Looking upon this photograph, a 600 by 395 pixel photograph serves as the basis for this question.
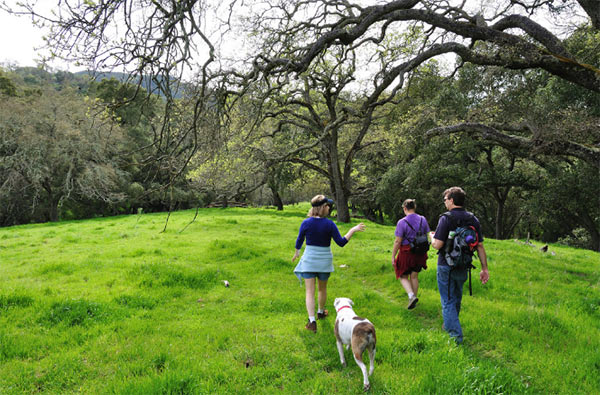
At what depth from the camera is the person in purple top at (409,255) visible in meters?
6.45

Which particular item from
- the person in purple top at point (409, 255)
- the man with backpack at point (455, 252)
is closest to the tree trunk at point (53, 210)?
the person in purple top at point (409, 255)

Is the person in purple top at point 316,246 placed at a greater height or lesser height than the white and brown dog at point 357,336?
greater

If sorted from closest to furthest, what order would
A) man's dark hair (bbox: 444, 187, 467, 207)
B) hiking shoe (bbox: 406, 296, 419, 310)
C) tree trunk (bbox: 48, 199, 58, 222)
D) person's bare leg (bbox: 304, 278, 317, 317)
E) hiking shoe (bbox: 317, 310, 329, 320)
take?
man's dark hair (bbox: 444, 187, 467, 207), person's bare leg (bbox: 304, 278, 317, 317), hiking shoe (bbox: 317, 310, 329, 320), hiking shoe (bbox: 406, 296, 419, 310), tree trunk (bbox: 48, 199, 58, 222)

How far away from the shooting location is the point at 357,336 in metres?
3.89

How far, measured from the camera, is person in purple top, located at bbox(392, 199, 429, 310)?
6453 mm

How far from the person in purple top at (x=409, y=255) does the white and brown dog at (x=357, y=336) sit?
2.50m

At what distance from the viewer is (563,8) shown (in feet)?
35.1

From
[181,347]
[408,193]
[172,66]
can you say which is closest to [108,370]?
[181,347]

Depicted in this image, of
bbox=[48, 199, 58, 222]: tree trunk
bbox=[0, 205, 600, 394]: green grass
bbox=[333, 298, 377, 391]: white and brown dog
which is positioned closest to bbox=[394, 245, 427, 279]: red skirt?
bbox=[0, 205, 600, 394]: green grass

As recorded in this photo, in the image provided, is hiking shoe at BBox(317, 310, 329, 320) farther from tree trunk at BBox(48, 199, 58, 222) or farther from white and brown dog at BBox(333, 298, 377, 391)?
tree trunk at BBox(48, 199, 58, 222)

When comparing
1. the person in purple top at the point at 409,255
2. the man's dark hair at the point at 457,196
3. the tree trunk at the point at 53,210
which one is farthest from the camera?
the tree trunk at the point at 53,210

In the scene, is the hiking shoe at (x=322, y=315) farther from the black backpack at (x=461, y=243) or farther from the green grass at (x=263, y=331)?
the black backpack at (x=461, y=243)

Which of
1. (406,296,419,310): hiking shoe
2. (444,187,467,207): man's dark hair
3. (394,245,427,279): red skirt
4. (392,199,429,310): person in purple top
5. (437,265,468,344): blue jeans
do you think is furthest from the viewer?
(394,245,427,279): red skirt

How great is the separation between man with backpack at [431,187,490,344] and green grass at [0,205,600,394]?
0.40 metres
